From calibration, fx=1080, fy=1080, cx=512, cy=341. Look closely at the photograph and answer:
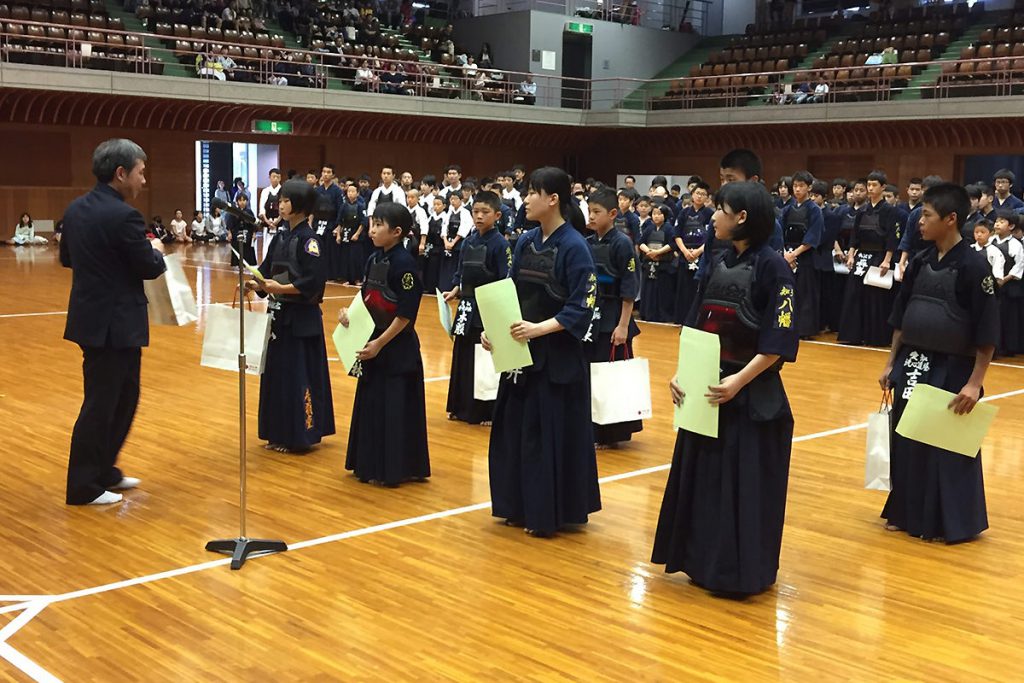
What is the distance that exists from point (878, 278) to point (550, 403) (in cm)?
779

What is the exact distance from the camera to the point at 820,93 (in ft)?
78.7

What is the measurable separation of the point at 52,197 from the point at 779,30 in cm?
1946

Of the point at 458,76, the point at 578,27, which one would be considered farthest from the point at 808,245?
the point at 578,27

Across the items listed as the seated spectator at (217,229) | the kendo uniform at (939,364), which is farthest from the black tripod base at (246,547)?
the seated spectator at (217,229)

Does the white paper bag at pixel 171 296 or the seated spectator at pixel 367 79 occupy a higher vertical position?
the seated spectator at pixel 367 79

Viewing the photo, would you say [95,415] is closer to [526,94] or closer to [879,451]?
[879,451]

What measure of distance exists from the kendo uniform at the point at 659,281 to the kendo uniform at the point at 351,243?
4952 millimetres

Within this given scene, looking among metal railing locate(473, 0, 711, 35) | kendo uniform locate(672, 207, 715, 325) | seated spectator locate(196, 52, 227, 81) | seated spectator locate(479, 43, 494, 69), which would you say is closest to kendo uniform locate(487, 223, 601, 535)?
kendo uniform locate(672, 207, 715, 325)

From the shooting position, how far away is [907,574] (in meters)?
5.15

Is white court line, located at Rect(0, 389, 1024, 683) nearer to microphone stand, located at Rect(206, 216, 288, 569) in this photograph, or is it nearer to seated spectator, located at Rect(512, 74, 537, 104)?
microphone stand, located at Rect(206, 216, 288, 569)

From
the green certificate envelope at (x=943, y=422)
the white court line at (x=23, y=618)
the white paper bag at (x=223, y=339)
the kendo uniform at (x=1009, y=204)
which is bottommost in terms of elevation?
the white court line at (x=23, y=618)

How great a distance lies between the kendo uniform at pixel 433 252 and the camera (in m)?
16.1

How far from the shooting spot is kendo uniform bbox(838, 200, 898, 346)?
12.4 meters

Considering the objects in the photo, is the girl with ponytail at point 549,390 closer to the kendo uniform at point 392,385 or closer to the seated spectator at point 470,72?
the kendo uniform at point 392,385
